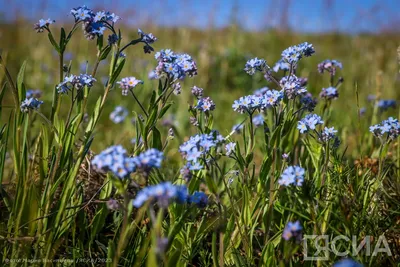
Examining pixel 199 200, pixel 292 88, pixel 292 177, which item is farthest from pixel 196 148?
pixel 292 88

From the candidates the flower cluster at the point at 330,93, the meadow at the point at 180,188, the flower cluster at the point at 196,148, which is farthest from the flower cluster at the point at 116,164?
the flower cluster at the point at 330,93

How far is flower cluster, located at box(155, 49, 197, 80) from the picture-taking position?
5.18ft

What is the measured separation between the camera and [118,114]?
342 centimetres

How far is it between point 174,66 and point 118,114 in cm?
192

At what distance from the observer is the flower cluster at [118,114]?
10.4 feet

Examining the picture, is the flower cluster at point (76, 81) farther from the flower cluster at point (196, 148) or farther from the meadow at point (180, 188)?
the flower cluster at point (196, 148)

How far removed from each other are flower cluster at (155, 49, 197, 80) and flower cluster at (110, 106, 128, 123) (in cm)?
158

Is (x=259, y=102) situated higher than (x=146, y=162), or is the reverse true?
(x=259, y=102)

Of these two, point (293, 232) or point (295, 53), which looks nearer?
point (293, 232)

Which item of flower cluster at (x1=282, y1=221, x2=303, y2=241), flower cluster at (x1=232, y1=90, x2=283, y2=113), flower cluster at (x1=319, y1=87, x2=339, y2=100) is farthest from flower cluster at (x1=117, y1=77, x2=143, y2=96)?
flower cluster at (x1=319, y1=87, x2=339, y2=100)

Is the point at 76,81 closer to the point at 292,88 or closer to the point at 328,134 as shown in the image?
the point at 292,88

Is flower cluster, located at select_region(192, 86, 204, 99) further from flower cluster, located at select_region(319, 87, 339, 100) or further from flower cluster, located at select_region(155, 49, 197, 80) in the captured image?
flower cluster, located at select_region(319, 87, 339, 100)

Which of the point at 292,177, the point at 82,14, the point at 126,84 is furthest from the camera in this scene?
the point at 126,84

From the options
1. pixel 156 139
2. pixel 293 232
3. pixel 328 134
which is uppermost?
pixel 328 134
